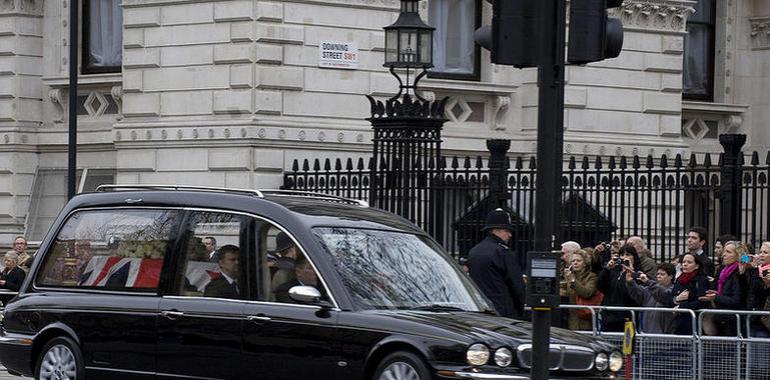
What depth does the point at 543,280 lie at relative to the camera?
11008mm

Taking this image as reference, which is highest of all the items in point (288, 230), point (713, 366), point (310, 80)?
point (310, 80)

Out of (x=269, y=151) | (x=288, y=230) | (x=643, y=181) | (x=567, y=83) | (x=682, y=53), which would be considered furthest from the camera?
(x=682, y=53)

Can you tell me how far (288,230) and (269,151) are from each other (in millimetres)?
11623

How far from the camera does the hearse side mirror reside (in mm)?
13914

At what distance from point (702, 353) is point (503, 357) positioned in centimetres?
344

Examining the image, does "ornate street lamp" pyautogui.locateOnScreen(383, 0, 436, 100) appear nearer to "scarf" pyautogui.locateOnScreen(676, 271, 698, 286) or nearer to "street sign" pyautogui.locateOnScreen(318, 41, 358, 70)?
"street sign" pyautogui.locateOnScreen(318, 41, 358, 70)

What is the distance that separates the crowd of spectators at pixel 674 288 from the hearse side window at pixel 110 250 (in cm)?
443

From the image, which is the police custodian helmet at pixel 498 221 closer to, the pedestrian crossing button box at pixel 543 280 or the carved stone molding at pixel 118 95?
the pedestrian crossing button box at pixel 543 280

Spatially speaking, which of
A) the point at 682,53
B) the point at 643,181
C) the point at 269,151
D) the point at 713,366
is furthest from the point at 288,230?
the point at 682,53

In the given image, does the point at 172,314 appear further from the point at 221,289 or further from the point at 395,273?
the point at 395,273

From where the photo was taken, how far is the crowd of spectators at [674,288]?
1714 centimetres

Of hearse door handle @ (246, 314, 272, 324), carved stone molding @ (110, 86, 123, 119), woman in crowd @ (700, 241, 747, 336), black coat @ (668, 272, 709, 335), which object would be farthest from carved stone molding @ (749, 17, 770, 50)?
hearse door handle @ (246, 314, 272, 324)

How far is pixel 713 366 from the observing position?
16.2 meters

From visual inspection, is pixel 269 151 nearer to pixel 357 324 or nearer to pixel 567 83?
pixel 567 83
